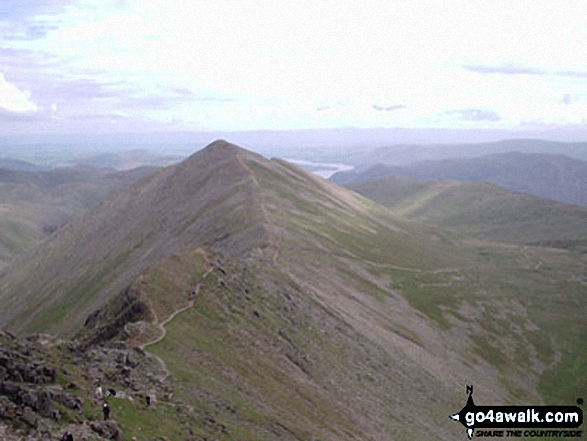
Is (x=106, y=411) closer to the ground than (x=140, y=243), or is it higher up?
higher up

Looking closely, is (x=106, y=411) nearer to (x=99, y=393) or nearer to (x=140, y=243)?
(x=99, y=393)

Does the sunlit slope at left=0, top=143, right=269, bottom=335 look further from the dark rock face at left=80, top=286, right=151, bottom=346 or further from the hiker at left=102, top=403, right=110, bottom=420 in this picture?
the hiker at left=102, top=403, right=110, bottom=420

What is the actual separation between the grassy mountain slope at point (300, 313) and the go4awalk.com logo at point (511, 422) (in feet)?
9.78

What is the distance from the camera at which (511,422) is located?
7262 cm

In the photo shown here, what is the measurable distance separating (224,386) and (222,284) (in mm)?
26183

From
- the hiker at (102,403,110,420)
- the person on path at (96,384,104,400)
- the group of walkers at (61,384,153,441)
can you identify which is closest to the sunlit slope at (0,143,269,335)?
the group of walkers at (61,384,153,441)

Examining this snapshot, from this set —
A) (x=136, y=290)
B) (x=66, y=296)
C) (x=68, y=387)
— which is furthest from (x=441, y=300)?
(x=68, y=387)

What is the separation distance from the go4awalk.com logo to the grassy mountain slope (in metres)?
2.98

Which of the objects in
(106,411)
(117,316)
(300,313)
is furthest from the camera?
(300,313)

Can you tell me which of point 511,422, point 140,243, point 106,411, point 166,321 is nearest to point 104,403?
point 106,411

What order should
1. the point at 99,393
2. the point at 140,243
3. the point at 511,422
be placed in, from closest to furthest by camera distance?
the point at 99,393 < the point at 511,422 < the point at 140,243

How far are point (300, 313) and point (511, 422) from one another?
102 feet

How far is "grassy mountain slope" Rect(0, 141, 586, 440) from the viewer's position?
53.4 meters

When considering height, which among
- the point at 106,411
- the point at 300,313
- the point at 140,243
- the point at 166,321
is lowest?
the point at 140,243
